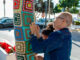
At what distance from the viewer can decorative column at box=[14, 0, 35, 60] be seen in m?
1.95

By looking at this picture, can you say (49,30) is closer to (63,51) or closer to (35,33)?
(35,33)

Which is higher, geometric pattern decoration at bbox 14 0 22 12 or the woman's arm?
geometric pattern decoration at bbox 14 0 22 12

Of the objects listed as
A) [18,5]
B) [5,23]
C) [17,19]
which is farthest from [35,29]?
[5,23]

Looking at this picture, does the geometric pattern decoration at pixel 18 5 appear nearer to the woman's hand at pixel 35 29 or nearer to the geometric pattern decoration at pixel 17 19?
the geometric pattern decoration at pixel 17 19

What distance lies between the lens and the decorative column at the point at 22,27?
1.95 metres

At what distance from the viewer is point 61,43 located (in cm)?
156

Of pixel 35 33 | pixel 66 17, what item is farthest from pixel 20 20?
pixel 66 17

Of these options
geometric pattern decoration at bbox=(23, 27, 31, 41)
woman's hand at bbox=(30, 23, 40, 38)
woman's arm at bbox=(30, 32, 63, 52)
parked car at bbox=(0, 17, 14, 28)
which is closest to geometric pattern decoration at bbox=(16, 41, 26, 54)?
geometric pattern decoration at bbox=(23, 27, 31, 41)

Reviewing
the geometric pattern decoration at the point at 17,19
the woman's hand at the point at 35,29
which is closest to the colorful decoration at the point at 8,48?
the geometric pattern decoration at the point at 17,19

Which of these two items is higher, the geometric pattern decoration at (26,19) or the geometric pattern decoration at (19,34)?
the geometric pattern decoration at (26,19)

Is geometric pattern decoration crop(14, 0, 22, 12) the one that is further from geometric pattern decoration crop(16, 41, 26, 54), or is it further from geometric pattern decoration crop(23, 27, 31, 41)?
geometric pattern decoration crop(16, 41, 26, 54)

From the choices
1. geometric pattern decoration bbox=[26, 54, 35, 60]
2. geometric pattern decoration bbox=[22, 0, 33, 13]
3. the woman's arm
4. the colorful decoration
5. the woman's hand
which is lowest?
the colorful decoration

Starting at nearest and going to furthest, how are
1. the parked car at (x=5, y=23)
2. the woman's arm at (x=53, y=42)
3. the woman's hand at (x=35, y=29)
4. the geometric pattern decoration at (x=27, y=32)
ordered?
1. the woman's arm at (x=53, y=42)
2. the woman's hand at (x=35, y=29)
3. the geometric pattern decoration at (x=27, y=32)
4. the parked car at (x=5, y=23)

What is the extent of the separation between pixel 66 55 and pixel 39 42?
1.10 feet
